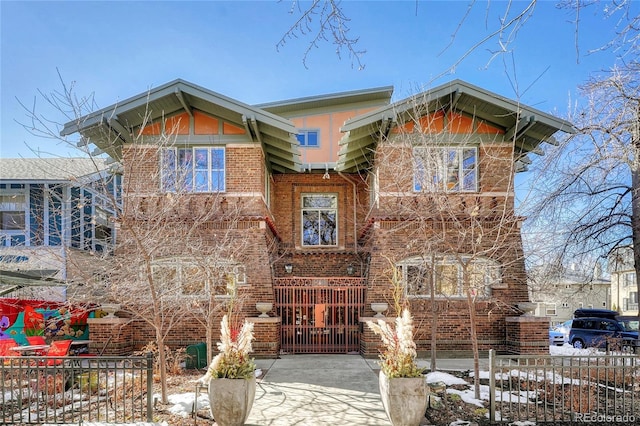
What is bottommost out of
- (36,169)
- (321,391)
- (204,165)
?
(321,391)

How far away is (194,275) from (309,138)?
1030 centimetres

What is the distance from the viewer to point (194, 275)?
33.9ft

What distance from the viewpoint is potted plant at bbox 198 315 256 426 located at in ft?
19.9

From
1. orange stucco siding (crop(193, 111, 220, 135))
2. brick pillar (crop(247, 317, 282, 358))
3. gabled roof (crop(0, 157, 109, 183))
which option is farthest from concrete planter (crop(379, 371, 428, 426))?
gabled roof (crop(0, 157, 109, 183))

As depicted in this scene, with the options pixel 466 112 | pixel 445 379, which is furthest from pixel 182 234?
pixel 466 112

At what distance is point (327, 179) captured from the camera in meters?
16.7

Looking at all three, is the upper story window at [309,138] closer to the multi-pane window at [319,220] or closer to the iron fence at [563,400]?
the multi-pane window at [319,220]

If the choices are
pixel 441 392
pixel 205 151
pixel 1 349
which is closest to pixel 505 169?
pixel 441 392

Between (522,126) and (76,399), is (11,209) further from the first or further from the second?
(522,126)

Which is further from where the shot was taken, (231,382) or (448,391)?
(448,391)

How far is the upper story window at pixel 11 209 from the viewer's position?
19062mm

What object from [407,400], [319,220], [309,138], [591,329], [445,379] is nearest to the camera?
[407,400]

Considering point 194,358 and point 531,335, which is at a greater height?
point 531,335

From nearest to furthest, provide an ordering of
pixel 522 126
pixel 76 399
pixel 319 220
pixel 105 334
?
pixel 76 399
pixel 105 334
pixel 522 126
pixel 319 220
